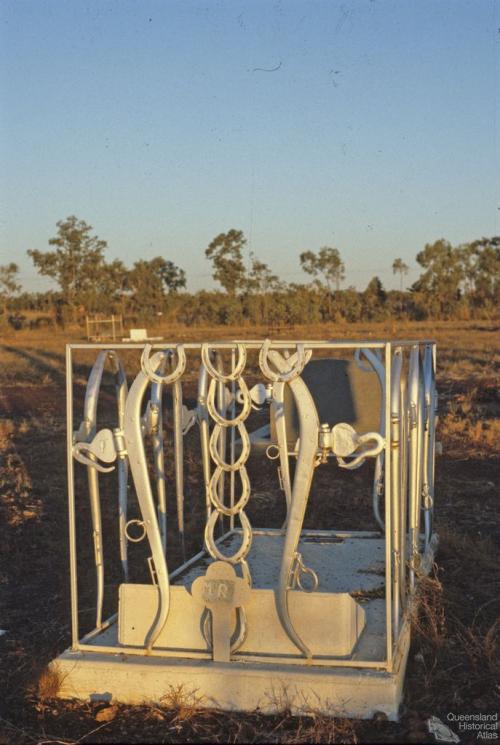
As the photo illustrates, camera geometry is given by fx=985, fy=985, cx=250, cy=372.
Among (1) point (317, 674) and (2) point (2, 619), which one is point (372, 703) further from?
(2) point (2, 619)

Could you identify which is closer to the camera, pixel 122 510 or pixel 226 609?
pixel 226 609

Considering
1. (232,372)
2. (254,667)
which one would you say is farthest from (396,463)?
(254,667)

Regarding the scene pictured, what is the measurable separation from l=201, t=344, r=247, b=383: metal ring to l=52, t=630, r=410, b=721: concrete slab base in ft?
3.43

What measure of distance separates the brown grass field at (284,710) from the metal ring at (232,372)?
3.76 feet

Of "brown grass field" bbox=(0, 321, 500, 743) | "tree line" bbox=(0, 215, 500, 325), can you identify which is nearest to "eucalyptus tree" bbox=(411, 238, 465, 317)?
"tree line" bbox=(0, 215, 500, 325)

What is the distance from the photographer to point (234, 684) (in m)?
3.50

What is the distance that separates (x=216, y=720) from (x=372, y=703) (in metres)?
0.55

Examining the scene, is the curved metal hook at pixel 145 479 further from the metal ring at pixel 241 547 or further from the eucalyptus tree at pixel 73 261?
the eucalyptus tree at pixel 73 261

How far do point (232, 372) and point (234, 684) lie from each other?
111 cm

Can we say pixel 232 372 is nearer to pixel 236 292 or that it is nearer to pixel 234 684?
pixel 234 684

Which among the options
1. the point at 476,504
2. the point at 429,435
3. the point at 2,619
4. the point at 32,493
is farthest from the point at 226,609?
the point at 32,493

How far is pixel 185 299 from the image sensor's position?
199 ft

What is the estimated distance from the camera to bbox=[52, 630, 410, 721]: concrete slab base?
3.39 metres

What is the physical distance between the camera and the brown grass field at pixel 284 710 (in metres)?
3.37
